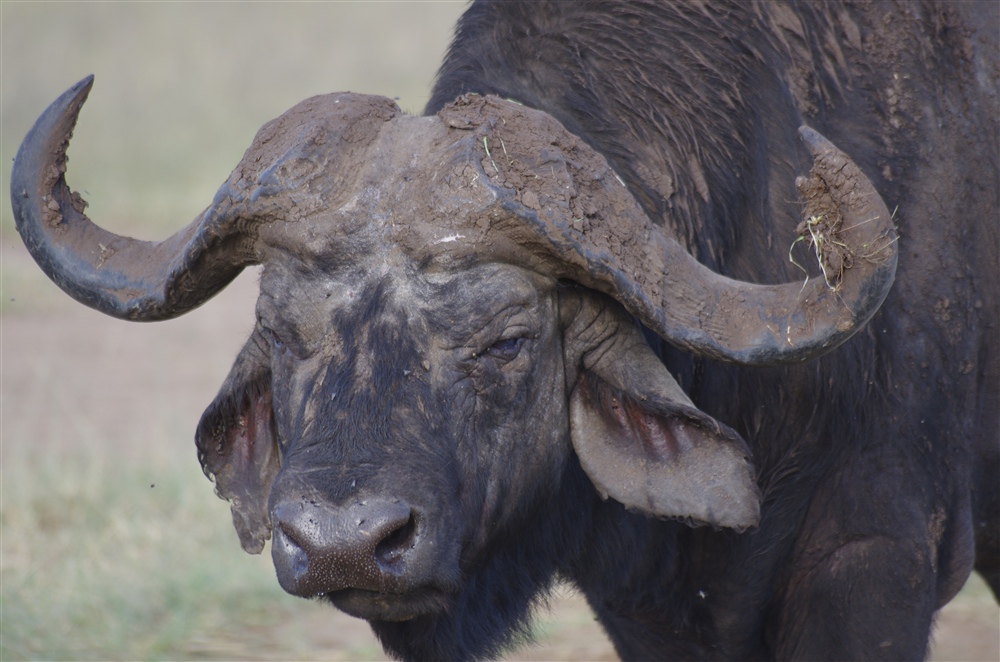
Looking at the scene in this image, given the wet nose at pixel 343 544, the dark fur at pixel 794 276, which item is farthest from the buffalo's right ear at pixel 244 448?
the wet nose at pixel 343 544

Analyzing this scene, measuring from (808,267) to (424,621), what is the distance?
1.55 m

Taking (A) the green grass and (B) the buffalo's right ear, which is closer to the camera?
(B) the buffalo's right ear

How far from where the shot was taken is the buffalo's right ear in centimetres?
370

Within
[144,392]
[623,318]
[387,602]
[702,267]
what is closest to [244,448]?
[387,602]

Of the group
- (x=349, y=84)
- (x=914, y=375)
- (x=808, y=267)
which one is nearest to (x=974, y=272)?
(x=914, y=375)

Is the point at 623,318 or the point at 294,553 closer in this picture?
the point at 294,553

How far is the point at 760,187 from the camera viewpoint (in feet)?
12.1

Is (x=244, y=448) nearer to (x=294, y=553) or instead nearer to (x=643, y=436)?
(x=294, y=553)

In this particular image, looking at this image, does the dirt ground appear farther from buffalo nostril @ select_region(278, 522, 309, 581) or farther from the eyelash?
buffalo nostril @ select_region(278, 522, 309, 581)

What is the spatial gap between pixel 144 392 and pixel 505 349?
26.4ft

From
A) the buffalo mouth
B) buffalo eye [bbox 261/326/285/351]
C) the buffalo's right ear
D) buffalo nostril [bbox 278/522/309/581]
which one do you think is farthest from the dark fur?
buffalo eye [bbox 261/326/285/351]

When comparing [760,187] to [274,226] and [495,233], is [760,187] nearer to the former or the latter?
[495,233]

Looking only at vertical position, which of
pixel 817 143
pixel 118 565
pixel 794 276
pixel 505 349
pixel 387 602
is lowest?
pixel 118 565

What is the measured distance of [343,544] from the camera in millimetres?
2701
